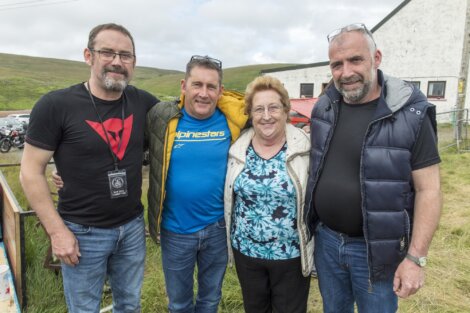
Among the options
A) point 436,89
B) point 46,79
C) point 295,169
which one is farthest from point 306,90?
point 46,79

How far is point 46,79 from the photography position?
248 feet

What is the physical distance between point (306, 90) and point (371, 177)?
23697 millimetres

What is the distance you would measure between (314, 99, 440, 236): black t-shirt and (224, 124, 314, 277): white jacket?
156mm

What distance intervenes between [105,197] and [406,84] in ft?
6.79

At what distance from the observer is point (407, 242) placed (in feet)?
7.11

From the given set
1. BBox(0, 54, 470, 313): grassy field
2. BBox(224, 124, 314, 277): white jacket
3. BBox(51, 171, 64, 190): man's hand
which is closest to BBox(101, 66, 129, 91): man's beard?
BBox(51, 171, 64, 190): man's hand

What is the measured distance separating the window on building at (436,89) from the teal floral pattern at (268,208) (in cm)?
Result: 2149

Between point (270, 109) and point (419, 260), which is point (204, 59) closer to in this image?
point (270, 109)

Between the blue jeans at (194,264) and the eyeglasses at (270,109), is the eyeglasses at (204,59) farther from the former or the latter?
the blue jeans at (194,264)

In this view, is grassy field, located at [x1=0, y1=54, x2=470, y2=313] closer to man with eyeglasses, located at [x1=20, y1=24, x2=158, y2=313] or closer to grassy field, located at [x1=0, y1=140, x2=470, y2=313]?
grassy field, located at [x1=0, y1=140, x2=470, y2=313]

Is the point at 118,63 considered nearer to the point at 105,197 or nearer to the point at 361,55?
the point at 105,197

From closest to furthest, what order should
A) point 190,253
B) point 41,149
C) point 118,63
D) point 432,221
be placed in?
point 432,221 → point 41,149 → point 118,63 → point 190,253

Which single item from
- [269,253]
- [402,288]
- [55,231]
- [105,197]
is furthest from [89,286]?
[402,288]

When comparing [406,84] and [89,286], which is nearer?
[406,84]
